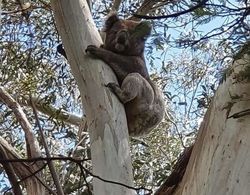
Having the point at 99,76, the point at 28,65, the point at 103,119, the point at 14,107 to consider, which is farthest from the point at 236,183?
the point at 28,65

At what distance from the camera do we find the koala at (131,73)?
9.02 ft

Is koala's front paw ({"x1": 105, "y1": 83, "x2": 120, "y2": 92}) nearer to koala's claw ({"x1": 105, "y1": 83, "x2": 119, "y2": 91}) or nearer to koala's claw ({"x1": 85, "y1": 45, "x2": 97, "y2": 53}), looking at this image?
koala's claw ({"x1": 105, "y1": 83, "x2": 119, "y2": 91})

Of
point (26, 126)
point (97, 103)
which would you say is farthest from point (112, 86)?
point (26, 126)

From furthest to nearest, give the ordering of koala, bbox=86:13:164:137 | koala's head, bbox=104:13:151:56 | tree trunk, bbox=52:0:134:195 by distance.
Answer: koala's head, bbox=104:13:151:56, koala, bbox=86:13:164:137, tree trunk, bbox=52:0:134:195

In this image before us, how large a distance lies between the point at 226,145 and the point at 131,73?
1.06 meters

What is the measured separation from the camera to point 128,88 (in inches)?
110

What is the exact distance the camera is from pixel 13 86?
4.39m

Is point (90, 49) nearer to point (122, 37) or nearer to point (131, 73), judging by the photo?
point (131, 73)

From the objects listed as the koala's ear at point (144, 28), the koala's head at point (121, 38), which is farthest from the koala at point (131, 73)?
the koala's ear at point (144, 28)

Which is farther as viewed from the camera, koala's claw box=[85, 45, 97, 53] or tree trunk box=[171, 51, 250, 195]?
koala's claw box=[85, 45, 97, 53]

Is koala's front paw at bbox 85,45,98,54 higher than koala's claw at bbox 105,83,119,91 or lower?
higher

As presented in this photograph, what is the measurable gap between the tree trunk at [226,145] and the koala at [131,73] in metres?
0.53

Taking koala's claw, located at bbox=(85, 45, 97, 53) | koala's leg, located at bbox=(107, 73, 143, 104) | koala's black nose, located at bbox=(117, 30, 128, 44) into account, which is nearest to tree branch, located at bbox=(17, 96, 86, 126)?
koala's black nose, located at bbox=(117, 30, 128, 44)

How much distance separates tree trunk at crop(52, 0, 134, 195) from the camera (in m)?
→ 2.13
